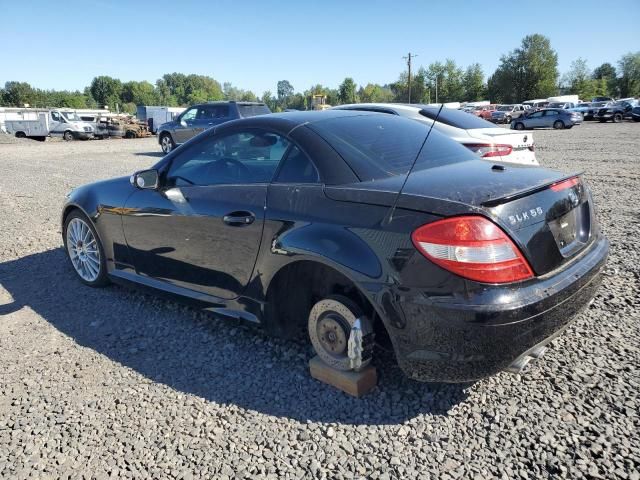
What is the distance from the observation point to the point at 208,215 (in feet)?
10.4

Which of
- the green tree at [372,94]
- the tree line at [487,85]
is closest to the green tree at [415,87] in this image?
the tree line at [487,85]

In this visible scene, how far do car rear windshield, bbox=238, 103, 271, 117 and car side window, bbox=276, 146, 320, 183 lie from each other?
1308 cm

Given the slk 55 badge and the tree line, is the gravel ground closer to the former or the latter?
the slk 55 badge

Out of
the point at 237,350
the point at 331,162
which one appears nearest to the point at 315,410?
the point at 237,350

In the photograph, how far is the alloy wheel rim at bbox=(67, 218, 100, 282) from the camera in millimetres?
4285

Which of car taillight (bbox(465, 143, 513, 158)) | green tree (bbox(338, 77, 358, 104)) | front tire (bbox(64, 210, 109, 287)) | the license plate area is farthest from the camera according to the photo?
green tree (bbox(338, 77, 358, 104))

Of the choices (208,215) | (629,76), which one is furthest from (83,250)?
(629,76)

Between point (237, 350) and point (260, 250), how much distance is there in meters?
0.79

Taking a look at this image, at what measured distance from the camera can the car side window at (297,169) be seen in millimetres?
2738

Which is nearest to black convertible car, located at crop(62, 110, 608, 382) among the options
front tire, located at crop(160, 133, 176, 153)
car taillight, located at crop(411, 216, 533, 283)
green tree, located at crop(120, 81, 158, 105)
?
car taillight, located at crop(411, 216, 533, 283)

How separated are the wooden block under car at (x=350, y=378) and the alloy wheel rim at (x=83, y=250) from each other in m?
2.51

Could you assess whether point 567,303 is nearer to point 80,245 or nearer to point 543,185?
point 543,185

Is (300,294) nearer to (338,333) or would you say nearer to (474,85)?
(338,333)

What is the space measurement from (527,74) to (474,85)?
11300 mm
